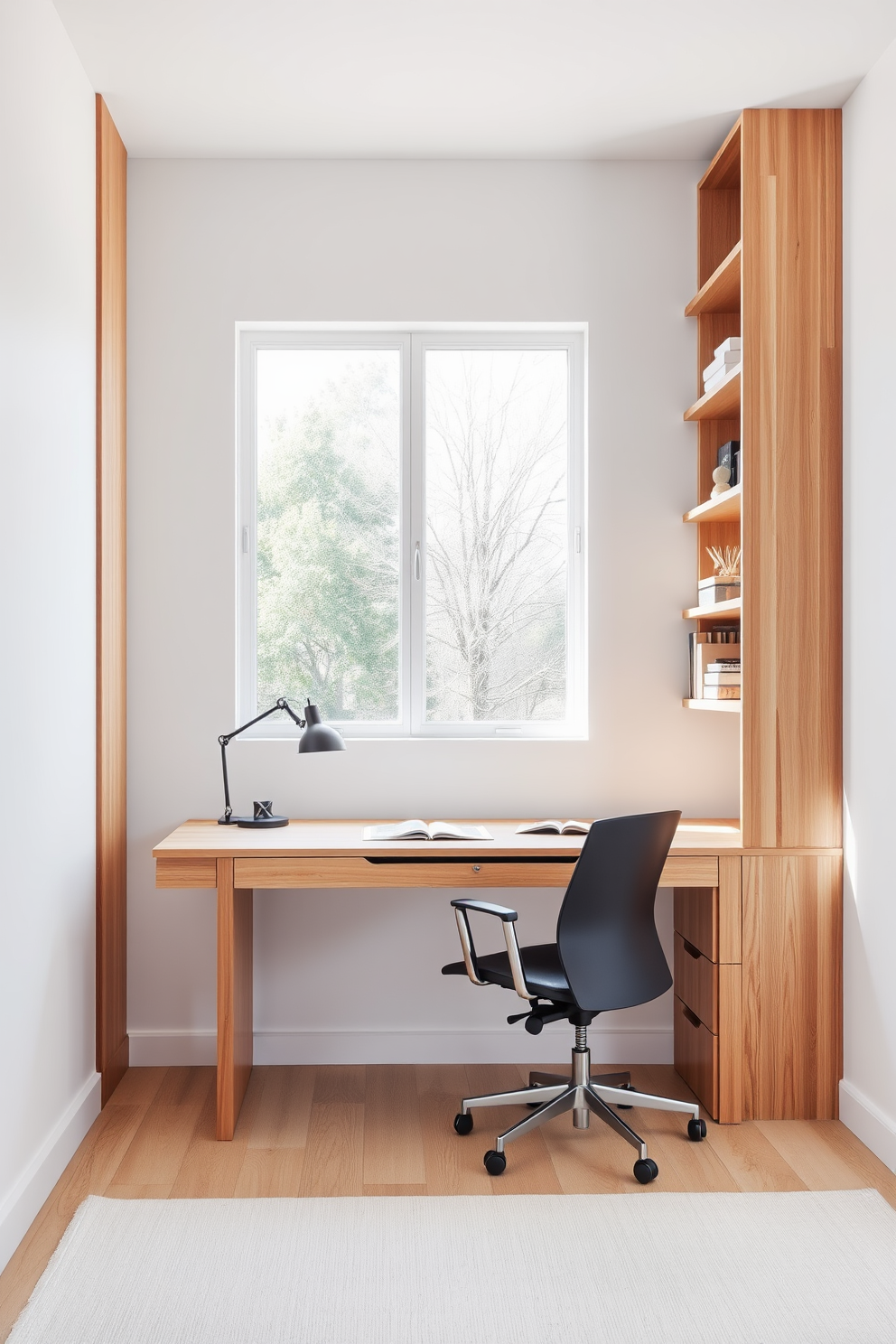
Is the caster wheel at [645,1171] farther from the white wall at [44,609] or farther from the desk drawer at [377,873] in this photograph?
the white wall at [44,609]

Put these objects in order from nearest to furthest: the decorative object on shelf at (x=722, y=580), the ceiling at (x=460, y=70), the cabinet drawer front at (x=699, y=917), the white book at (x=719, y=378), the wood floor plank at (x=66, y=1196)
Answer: the wood floor plank at (x=66, y=1196) < the ceiling at (x=460, y=70) < the cabinet drawer front at (x=699, y=917) < the white book at (x=719, y=378) < the decorative object on shelf at (x=722, y=580)

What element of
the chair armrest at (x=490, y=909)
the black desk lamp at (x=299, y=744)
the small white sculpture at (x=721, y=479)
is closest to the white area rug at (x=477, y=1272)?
the chair armrest at (x=490, y=909)

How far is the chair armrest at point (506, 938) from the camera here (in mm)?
2422

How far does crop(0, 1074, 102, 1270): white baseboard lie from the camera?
6.86 feet

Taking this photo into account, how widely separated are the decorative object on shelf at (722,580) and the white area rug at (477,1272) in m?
1.66

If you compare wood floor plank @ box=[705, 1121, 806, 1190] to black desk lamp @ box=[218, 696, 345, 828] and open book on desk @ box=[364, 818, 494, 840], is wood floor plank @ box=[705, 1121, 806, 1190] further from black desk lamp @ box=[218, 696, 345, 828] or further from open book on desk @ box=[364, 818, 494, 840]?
black desk lamp @ box=[218, 696, 345, 828]

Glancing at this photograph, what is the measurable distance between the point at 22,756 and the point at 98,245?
62.9 inches

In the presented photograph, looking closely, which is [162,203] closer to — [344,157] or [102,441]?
[344,157]

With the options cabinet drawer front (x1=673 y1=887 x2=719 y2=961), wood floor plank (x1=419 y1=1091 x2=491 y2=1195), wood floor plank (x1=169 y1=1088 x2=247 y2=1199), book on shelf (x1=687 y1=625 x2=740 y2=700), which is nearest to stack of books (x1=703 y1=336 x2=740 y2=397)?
book on shelf (x1=687 y1=625 x2=740 y2=700)

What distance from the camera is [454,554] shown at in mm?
3391

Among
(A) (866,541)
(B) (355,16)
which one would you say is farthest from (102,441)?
(A) (866,541)

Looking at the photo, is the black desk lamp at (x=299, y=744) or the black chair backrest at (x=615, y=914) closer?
the black chair backrest at (x=615, y=914)

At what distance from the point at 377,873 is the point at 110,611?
117cm

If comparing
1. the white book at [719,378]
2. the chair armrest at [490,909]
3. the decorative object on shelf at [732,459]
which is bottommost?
the chair armrest at [490,909]
